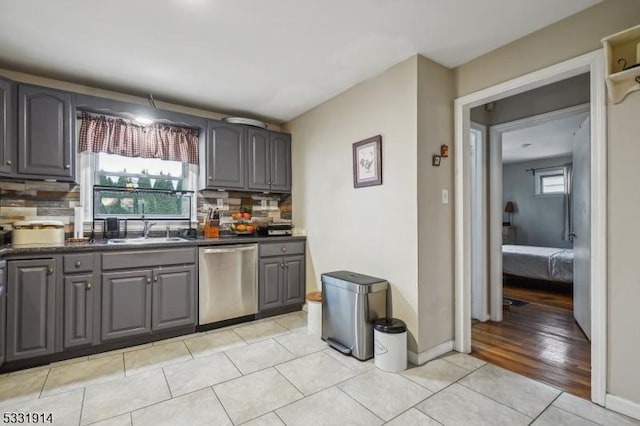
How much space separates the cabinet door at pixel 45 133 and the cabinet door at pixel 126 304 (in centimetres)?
105

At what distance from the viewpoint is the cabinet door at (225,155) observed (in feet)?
11.5

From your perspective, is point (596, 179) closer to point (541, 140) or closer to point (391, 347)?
point (391, 347)

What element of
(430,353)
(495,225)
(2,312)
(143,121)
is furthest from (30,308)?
→ (495,225)

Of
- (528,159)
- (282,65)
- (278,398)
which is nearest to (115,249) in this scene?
(278,398)

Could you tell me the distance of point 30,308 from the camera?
7.66 feet

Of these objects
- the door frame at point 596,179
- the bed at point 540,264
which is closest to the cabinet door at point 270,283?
the door frame at point 596,179

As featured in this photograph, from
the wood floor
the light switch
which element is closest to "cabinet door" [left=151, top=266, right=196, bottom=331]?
the light switch

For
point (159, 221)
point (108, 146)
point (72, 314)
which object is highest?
point (108, 146)

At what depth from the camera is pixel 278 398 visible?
1977 millimetres

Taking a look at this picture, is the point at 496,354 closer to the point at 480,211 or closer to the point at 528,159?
the point at 480,211

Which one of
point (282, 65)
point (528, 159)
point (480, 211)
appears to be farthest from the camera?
point (528, 159)

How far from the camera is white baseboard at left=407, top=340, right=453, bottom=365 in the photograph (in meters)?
2.44

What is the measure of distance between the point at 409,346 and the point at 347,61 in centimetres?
241

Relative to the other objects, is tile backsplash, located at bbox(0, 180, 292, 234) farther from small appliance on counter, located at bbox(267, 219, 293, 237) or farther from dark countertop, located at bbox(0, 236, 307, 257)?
small appliance on counter, located at bbox(267, 219, 293, 237)
